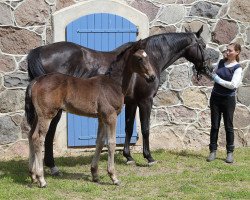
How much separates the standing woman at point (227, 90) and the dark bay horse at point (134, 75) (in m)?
0.40

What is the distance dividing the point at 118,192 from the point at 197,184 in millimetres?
1064

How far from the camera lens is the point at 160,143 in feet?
29.6

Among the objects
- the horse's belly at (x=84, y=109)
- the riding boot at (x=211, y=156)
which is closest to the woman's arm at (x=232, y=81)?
the riding boot at (x=211, y=156)

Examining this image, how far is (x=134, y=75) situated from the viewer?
24.7ft

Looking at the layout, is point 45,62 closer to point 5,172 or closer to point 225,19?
point 5,172

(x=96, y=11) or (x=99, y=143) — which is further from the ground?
(x=96, y=11)

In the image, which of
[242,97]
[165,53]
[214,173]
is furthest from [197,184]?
[242,97]

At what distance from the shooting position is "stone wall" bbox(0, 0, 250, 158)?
26.8 feet

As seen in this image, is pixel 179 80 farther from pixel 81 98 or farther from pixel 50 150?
pixel 81 98

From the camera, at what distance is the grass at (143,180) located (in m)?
6.10

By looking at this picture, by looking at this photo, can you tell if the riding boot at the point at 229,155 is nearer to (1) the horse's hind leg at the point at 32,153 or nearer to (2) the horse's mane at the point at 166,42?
(2) the horse's mane at the point at 166,42

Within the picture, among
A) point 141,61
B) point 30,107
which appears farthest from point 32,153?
point 141,61

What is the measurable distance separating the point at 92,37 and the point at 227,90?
227 centimetres

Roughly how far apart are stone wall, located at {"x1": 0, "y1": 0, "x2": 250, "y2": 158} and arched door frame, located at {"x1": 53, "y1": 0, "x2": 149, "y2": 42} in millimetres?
126
